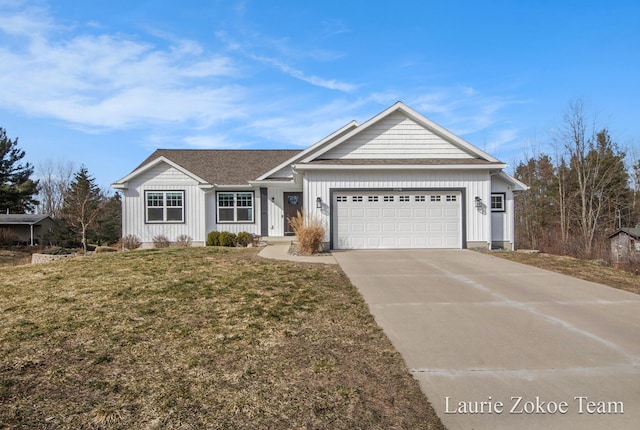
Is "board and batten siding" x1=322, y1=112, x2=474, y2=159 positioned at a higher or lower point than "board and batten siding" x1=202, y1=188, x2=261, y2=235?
higher

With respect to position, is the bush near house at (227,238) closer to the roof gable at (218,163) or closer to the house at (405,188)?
the roof gable at (218,163)

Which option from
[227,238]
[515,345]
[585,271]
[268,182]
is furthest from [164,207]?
[515,345]

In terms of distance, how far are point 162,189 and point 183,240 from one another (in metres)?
2.73

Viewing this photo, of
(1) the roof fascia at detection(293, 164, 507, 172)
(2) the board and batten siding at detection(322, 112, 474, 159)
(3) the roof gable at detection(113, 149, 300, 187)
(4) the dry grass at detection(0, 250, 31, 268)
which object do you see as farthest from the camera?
(4) the dry grass at detection(0, 250, 31, 268)

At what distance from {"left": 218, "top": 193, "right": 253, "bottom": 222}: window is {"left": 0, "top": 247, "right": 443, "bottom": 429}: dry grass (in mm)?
12055

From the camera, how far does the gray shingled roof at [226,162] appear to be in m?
21.0

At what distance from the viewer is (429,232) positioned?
606 inches

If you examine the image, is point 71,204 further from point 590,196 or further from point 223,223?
point 590,196

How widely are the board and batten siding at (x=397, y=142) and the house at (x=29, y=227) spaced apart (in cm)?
2780

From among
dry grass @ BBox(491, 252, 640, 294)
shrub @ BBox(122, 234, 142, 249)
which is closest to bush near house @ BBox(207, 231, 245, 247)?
shrub @ BBox(122, 234, 142, 249)

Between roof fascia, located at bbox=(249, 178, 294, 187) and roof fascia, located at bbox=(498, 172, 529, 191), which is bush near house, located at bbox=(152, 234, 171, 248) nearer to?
roof fascia, located at bbox=(249, 178, 294, 187)

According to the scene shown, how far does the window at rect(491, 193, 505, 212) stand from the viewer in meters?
17.0

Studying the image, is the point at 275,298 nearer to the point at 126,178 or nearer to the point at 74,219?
the point at 126,178

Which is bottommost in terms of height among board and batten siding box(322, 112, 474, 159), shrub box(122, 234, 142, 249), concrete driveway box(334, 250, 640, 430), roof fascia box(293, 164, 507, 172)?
concrete driveway box(334, 250, 640, 430)
